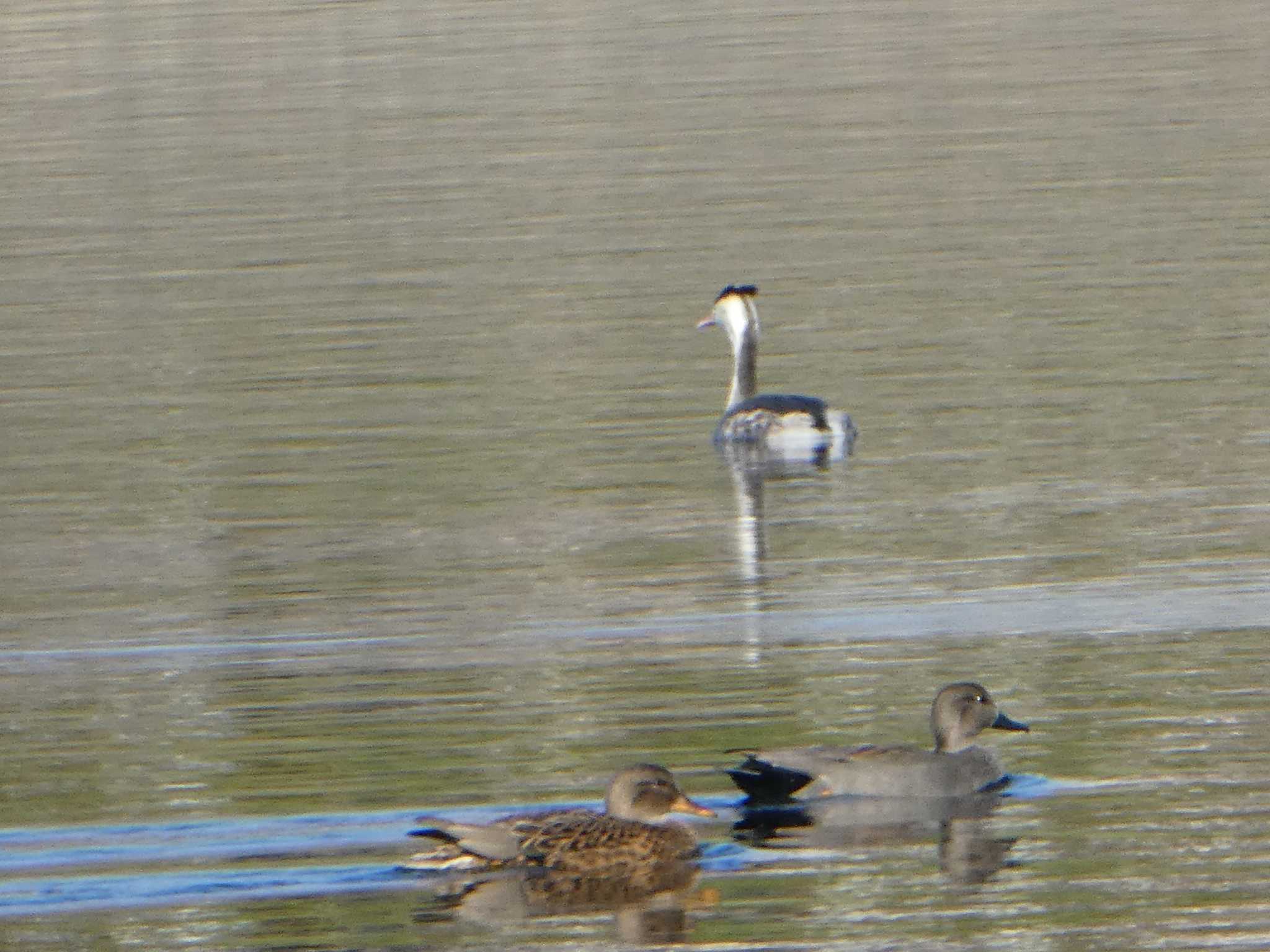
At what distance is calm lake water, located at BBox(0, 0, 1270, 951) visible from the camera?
41.4 ft

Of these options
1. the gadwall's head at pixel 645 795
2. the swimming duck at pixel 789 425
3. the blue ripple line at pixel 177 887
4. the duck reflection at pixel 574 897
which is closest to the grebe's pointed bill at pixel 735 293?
the swimming duck at pixel 789 425

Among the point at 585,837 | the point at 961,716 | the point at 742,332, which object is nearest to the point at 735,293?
the point at 742,332

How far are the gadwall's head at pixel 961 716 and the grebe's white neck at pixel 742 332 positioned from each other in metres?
12.3

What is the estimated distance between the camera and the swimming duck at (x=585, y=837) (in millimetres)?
12320

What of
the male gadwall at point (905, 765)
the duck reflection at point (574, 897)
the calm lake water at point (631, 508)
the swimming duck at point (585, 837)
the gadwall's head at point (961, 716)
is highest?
the calm lake water at point (631, 508)

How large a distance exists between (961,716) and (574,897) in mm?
2474

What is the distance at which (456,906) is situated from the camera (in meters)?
12.1

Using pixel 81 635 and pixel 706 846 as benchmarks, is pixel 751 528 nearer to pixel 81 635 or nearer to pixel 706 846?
pixel 81 635

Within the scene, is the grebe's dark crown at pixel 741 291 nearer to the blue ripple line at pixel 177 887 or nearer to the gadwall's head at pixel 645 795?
the gadwall's head at pixel 645 795

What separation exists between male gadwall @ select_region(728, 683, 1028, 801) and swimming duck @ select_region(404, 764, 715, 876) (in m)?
0.75

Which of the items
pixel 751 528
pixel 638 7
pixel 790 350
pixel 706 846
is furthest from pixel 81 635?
pixel 638 7

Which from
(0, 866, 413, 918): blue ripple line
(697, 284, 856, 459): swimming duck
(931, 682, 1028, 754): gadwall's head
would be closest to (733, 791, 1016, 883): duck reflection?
(931, 682, 1028, 754): gadwall's head

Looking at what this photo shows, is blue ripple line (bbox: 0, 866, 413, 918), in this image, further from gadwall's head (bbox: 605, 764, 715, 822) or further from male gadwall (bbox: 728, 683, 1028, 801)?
male gadwall (bbox: 728, 683, 1028, 801)

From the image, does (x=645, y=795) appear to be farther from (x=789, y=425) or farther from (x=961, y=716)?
(x=789, y=425)
